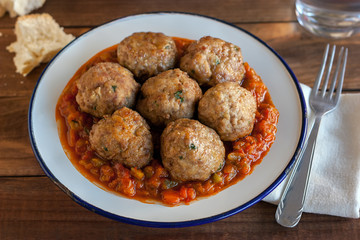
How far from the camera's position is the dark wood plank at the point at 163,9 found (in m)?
4.06

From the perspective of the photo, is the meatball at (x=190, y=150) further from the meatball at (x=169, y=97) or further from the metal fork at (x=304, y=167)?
the metal fork at (x=304, y=167)

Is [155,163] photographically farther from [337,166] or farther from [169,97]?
[337,166]

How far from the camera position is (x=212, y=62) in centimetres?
279

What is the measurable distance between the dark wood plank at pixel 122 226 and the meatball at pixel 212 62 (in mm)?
1033

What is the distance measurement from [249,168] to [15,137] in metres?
2.00

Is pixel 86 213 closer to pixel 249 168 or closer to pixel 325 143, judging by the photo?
pixel 249 168

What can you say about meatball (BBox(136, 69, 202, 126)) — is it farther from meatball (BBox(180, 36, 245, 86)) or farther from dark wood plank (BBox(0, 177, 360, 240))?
dark wood plank (BBox(0, 177, 360, 240))

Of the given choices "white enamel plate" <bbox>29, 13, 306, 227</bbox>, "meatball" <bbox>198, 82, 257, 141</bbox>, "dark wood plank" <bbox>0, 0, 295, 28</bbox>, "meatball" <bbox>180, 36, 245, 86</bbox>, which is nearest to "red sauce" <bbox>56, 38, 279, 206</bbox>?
"white enamel plate" <bbox>29, 13, 306, 227</bbox>

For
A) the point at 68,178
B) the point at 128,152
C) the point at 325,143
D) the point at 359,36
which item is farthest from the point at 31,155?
the point at 359,36

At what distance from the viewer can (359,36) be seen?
3.95 metres

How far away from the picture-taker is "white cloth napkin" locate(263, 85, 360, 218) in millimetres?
2641

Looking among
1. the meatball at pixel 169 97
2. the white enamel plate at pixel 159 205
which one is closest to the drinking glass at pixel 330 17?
the white enamel plate at pixel 159 205

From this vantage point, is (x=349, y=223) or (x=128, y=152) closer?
(x=128, y=152)

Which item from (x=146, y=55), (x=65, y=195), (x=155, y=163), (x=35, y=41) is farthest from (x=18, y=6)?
(x=155, y=163)
